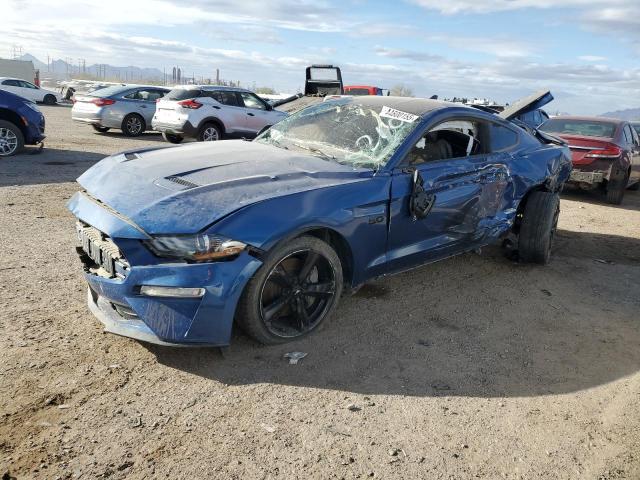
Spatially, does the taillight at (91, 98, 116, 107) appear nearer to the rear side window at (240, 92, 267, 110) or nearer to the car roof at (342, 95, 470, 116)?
the rear side window at (240, 92, 267, 110)

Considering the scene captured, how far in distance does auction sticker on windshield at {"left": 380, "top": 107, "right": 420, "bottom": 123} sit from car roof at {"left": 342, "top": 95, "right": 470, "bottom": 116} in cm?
5

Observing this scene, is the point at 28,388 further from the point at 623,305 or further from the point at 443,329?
the point at 623,305

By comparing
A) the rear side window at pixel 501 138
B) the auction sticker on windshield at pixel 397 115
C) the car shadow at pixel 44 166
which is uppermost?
the auction sticker on windshield at pixel 397 115

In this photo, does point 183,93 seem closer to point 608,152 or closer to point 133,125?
point 133,125

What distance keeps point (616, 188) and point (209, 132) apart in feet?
29.5

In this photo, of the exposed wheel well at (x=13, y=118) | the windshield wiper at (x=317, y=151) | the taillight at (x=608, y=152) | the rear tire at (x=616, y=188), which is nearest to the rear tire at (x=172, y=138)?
the exposed wheel well at (x=13, y=118)

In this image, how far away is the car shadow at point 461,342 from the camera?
317cm

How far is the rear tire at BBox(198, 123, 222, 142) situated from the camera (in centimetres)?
1293

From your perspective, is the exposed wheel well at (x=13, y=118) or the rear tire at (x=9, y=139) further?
the rear tire at (x=9, y=139)

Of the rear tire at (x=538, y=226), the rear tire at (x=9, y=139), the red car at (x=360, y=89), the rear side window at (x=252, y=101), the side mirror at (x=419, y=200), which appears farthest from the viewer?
the red car at (x=360, y=89)

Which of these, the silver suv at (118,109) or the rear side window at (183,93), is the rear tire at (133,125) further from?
the rear side window at (183,93)

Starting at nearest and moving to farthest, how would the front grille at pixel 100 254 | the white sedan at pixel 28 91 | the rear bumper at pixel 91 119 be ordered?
the front grille at pixel 100 254 → the rear bumper at pixel 91 119 → the white sedan at pixel 28 91

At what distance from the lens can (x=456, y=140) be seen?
4844 mm

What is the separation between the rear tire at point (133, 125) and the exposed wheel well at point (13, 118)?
17.7ft
